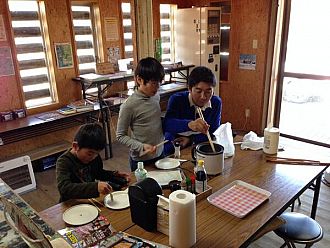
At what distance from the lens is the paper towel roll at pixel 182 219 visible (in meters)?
1.06

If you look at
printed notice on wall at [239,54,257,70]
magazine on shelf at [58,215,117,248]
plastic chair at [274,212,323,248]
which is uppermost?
printed notice on wall at [239,54,257,70]

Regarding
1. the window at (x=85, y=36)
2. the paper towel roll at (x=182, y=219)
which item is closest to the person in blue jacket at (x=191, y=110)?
the paper towel roll at (x=182, y=219)

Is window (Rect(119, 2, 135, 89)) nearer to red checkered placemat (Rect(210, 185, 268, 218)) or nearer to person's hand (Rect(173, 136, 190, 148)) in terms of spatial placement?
person's hand (Rect(173, 136, 190, 148))

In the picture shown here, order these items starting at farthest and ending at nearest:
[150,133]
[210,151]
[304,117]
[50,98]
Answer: [304,117] → [50,98] → [150,133] → [210,151]

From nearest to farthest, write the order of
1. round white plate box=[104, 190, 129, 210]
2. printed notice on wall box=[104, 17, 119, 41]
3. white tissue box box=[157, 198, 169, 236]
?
white tissue box box=[157, 198, 169, 236]
round white plate box=[104, 190, 129, 210]
printed notice on wall box=[104, 17, 119, 41]

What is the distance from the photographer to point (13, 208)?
68cm

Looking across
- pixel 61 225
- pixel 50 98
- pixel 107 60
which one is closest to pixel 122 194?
pixel 61 225

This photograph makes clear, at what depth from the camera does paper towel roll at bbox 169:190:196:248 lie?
1055 millimetres

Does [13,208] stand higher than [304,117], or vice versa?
[13,208]

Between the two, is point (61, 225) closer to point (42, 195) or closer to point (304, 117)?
point (42, 195)

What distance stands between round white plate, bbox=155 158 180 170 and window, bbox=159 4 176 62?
10.8 feet

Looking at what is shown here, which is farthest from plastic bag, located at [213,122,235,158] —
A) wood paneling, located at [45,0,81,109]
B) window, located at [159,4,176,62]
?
window, located at [159,4,176,62]

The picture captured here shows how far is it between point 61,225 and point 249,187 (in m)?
0.95

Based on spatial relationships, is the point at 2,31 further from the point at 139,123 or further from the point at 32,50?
the point at 139,123
